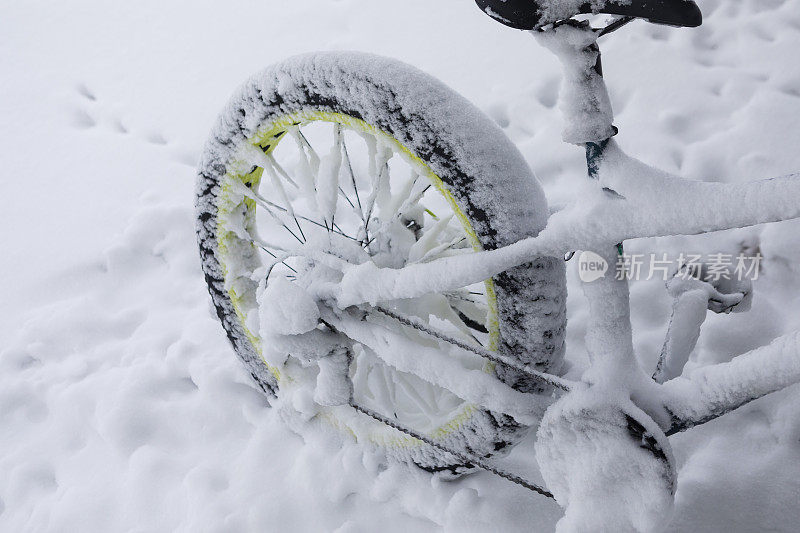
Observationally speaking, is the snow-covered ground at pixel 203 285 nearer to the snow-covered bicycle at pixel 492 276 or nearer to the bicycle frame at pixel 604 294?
the snow-covered bicycle at pixel 492 276

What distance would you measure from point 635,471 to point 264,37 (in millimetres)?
2369

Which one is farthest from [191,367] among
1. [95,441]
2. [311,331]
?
[311,331]

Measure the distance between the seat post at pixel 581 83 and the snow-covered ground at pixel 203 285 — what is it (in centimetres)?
67

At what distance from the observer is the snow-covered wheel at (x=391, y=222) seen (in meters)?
0.87

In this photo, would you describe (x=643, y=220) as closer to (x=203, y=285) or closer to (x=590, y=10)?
(x=590, y=10)

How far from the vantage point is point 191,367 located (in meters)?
1.46

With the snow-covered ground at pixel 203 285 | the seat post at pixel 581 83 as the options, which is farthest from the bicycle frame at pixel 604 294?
the snow-covered ground at pixel 203 285

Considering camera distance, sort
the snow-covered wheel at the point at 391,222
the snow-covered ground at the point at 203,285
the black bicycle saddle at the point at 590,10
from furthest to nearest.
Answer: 1. the snow-covered ground at the point at 203,285
2. the snow-covered wheel at the point at 391,222
3. the black bicycle saddle at the point at 590,10

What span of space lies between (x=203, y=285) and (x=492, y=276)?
1068 mm

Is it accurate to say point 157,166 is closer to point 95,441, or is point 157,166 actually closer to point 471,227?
point 95,441

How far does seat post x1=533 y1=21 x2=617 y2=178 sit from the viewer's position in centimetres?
71

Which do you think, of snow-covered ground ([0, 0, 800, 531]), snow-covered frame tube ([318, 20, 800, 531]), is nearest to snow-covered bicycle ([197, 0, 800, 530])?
snow-covered frame tube ([318, 20, 800, 531])

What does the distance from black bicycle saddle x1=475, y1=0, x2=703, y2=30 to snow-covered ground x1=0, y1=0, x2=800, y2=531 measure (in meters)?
0.77

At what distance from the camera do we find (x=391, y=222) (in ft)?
3.69
